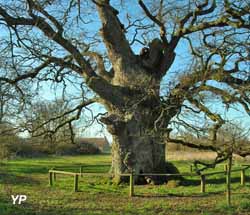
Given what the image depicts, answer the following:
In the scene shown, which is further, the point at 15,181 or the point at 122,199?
the point at 15,181

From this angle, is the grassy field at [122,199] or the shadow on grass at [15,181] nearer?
the grassy field at [122,199]

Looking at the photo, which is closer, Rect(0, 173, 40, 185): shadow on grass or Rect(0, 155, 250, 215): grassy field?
Rect(0, 155, 250, 215): grassy field

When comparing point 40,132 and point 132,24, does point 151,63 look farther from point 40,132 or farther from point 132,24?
point 40,132

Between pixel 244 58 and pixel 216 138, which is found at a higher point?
pixel 244 58

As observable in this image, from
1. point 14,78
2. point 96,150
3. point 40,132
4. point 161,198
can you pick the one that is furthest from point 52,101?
point 96,150

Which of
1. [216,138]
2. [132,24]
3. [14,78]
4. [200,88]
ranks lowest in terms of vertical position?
[216,138]

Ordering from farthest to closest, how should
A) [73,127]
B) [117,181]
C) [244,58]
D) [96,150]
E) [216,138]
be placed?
[96,150], [73,127], [117,181], [244,58], [216,138]

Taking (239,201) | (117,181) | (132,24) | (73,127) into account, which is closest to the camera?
(239,201)

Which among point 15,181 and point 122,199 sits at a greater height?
point 15,181

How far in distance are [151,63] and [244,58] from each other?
5186 millimetres

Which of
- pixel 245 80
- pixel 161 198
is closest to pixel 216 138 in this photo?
pixel 245 80

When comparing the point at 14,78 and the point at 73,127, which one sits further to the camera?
the point at 73,127

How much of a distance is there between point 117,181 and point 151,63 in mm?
4881

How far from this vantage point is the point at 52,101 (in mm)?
20172
